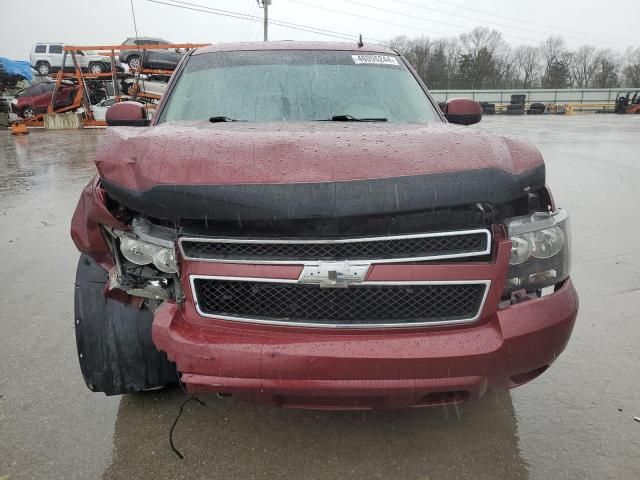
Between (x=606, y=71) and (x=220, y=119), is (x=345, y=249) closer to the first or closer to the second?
(x=220, y=119)

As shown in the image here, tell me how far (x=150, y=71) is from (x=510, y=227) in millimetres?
21655

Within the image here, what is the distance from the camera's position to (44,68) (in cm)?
3241

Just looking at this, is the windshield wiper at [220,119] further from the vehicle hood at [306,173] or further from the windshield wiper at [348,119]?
the vehicle hood at [306,173]

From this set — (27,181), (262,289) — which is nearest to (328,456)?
(262,289)

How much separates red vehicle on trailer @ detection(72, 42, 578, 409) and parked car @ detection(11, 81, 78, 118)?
84.0 ft

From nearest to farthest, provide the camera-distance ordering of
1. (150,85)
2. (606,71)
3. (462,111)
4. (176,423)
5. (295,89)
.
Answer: (176,423) → (295,89) → (462,111) → (150,85) → (606,71)

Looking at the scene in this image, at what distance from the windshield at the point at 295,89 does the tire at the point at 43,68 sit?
3479cm

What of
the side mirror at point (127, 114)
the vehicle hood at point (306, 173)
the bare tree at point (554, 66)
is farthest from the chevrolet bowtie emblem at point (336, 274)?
the bare tree at point (554, 66)

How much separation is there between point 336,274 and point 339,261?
0.05 metres

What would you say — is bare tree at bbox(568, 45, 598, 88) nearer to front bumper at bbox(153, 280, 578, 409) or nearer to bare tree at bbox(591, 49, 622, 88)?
bare tree at bbox(591, 49, 622, 88)

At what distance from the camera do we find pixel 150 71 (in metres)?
20.8

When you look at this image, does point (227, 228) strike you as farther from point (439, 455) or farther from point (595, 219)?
point (595, 219)

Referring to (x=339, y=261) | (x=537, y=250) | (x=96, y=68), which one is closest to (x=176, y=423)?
(x=339, y=261)

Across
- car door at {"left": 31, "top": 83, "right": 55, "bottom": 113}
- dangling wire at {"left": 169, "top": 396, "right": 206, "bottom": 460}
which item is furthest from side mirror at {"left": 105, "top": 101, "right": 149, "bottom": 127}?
car door at {"left": 31, "top": 83, "right": 55, "bottom": 113}
